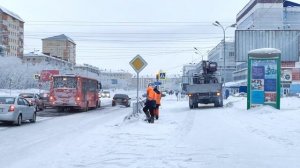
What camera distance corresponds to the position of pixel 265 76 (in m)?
29.8

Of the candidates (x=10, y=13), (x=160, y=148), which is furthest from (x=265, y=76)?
(x=10, y=13)

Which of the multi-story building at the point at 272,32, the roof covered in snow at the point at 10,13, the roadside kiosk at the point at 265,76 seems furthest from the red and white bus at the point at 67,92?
the roof covered in snow at the point at 10,13

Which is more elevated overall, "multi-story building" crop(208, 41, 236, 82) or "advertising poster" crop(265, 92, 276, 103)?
"multi-story building" crop(208, 41, 236, 82)

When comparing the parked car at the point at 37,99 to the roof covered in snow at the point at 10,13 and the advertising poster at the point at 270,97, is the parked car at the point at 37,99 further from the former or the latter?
the roof covered in snow at the point at 10,13

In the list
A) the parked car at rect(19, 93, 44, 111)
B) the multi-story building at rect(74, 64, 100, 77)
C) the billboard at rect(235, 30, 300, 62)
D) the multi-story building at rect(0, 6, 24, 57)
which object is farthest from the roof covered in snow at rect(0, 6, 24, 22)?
the parked car at rect(19, 93, 44, 111)

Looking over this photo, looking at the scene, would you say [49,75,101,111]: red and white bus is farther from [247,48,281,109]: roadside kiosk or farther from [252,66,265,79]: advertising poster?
[252,66,265,79]: advertising poster

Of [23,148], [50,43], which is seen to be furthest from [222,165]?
[50,43]

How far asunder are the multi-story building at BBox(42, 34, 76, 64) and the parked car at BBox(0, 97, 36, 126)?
128407 mm

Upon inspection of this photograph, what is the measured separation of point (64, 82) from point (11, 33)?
108 m

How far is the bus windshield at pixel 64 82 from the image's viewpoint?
3747cm

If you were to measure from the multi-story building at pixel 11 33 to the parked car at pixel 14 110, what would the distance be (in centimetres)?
10675

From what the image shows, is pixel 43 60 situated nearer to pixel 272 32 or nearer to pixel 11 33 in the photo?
pixel 11 33

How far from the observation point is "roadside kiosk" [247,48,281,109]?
29.5m

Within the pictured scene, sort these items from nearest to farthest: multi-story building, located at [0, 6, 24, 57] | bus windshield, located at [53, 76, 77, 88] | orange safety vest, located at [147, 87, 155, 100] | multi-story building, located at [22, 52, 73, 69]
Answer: orange safety vest, located at [147, 87, 155, 100]
bus windshield, located at [53, 76, 77, 88]
multi-story building, located at [0, 6, 24, 57]
multi-story building, located at [22, 52, 73, 69]
